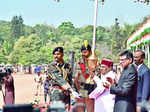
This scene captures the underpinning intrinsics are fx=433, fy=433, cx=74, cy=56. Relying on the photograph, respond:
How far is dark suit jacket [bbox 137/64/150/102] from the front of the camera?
7.08 metres

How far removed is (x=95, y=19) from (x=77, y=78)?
7.10 m

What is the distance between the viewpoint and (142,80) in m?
7.35

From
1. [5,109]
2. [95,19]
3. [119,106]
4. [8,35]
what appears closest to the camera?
[5,109]

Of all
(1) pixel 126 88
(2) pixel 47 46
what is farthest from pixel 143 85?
(2) pixel 47 46

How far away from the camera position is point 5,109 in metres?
3.53

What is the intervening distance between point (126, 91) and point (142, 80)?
1279 mm

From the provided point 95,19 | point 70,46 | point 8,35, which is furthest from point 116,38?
point 95,19

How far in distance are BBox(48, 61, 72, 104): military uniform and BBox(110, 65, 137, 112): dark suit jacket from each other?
111cm

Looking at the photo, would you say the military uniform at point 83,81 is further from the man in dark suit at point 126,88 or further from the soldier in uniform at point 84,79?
the man in dark suit at point 126,88

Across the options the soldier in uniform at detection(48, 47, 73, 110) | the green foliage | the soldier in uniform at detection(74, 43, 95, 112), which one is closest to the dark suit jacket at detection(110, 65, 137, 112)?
the soldier in uniform at detection(48, 47, 73, 110)

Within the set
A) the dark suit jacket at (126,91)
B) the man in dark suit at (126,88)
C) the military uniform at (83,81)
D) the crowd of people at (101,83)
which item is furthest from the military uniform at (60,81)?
the dark suit jacket at (126,91)

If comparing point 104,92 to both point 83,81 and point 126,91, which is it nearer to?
point 83,81

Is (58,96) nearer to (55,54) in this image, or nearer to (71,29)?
(55,54)

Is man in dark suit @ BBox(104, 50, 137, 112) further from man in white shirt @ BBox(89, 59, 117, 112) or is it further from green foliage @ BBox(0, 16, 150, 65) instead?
green foliage @ BBox(0, 16, 150, 65)
